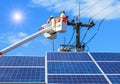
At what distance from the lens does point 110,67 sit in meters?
25.7

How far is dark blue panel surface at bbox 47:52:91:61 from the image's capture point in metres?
27.0

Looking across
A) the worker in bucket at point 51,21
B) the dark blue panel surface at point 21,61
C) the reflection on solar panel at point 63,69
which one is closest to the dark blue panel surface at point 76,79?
the reflection on solar panel at point 63,69

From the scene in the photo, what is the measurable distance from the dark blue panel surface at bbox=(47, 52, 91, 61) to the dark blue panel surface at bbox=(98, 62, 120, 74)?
1.52 metres

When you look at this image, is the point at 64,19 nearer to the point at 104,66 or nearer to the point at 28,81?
the point at 28,81

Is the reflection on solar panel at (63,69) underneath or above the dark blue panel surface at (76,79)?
above

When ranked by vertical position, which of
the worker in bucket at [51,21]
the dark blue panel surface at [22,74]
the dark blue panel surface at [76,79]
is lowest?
the dark blue panel surface at [76,79]

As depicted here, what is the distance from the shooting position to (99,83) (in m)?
22.9

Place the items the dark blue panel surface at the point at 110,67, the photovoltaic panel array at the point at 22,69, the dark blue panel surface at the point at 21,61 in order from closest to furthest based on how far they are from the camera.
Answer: the photovoltaic panel array at the point at 22,69, the dark blue panel surface at the point at 110,67, the dark blue panel surface at the point at 21,61

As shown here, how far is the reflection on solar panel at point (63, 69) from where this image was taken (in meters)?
23.1

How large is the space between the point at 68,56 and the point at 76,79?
15.8 feet

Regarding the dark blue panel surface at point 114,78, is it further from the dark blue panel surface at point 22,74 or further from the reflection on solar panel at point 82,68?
the dark blue panel surface at point 22,74

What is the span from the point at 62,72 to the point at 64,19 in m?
5.67

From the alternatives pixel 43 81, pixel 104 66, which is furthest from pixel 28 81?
pixel 104 66

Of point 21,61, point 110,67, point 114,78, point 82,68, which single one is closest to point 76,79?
point 82,68
